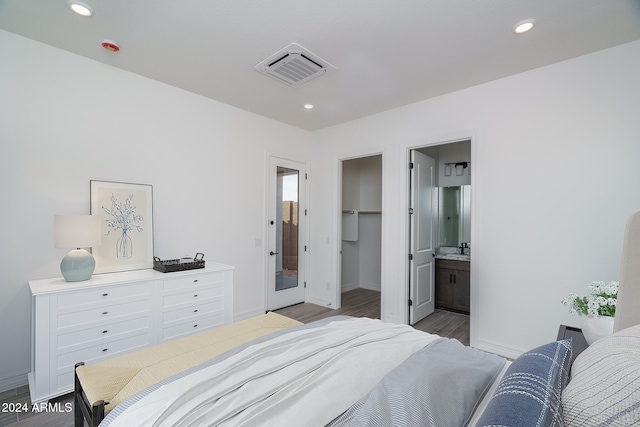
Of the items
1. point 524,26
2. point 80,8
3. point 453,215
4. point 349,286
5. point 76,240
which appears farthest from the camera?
point 349,286

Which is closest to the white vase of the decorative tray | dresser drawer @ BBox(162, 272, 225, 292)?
dresser drawer @ BBox(162, 272, 225, 292)

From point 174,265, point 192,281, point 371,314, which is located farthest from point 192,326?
point 371,314

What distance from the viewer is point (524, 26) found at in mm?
2064

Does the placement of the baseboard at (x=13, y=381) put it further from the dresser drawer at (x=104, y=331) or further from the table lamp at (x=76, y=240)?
the table lamp at (x=76, y=240)

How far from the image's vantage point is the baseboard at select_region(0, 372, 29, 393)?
221 centimetres

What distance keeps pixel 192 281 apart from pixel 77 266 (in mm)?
882

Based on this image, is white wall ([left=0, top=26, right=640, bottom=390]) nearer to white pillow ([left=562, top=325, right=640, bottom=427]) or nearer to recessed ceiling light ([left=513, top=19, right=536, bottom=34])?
recessed ceiling light ([left=513, top=19, right=536, bottom=34])

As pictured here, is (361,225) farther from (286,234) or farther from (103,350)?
(103,350)

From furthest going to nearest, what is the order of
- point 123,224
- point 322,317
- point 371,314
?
point 371,314 → point 322,317 → point 123,224

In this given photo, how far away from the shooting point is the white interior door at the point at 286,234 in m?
4.13

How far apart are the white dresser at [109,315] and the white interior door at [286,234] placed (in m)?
1.28

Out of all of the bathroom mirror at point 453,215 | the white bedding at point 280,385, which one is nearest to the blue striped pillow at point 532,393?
the white bedding at point 280,385

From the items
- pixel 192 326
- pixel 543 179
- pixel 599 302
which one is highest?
pixel 543 179

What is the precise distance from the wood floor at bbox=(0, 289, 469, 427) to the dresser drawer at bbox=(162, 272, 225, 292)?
0.98 m
